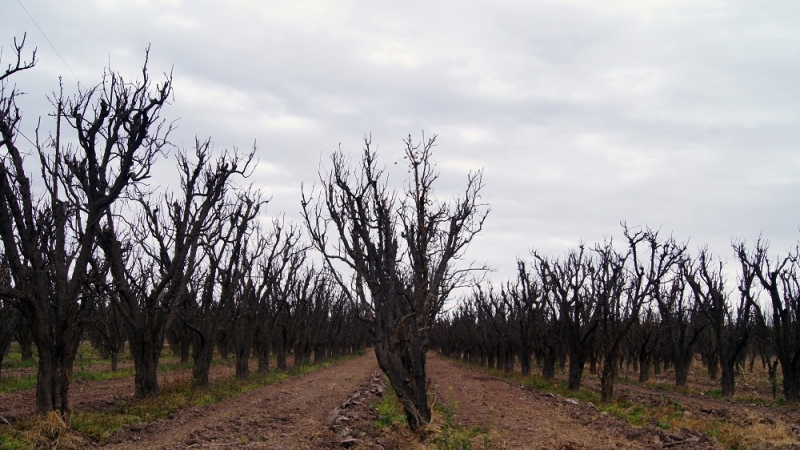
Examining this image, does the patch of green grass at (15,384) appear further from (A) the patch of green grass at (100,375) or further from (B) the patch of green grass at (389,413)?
(B) the patch of green grass at (389,413)

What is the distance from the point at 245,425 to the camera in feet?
43.3

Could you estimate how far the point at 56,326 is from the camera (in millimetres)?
11547

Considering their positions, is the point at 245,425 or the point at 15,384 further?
the point at 15,384

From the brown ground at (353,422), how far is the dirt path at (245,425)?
0.7 inches

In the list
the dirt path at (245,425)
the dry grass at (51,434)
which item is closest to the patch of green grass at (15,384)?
the dirt path at (245,425)

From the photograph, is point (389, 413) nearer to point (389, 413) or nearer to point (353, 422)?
point (389, 413)

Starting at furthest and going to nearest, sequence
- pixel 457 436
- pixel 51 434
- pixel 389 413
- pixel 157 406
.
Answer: pixel 157 406 < pixel 389 413 < pixel 457 436 < pixel 51 434

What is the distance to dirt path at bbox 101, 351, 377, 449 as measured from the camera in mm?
11016

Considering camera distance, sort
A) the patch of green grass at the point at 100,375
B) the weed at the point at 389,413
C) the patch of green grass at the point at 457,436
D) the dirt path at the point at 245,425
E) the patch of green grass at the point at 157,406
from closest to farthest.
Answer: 1. the patch of green grass at the point at 457,436
2. the dirt path at the point at 245,425
3. the patch of green grass at the point at 157,406
4. the weed at the point at 389,413
5. the patch of green grass at the point at 100,375

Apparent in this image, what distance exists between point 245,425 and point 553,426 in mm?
7137

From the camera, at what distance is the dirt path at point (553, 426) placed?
38.7 ft

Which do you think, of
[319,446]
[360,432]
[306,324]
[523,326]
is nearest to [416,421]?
[360,432]

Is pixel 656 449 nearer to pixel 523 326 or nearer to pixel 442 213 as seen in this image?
pixel 442 213

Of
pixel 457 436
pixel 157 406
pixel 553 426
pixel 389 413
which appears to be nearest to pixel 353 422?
pixel 389 413
